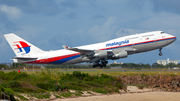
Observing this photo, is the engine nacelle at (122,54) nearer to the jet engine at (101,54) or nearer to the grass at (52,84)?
the jet engine at (101,54)

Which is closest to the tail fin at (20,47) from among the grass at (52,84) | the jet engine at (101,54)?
the jet engine at (101,54)

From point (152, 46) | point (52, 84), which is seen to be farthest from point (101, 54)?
point (52, 84)

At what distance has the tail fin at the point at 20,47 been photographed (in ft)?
138

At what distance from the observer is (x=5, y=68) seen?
5309 centimetres

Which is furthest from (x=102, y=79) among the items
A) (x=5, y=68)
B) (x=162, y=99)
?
(x=5, y=68)

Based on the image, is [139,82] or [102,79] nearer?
[102,79]

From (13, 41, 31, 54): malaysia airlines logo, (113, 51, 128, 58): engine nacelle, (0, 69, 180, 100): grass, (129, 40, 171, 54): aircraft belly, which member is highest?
(13, 41, 31, 54): malaysia airlines logo

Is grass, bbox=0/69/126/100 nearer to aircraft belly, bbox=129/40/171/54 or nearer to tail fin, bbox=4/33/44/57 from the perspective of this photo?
aircraft belly, bbox=129/40/171/54

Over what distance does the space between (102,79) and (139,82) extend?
331 inches

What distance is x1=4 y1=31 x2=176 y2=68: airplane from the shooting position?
121 feet

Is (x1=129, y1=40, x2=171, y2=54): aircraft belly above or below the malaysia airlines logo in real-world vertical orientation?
below

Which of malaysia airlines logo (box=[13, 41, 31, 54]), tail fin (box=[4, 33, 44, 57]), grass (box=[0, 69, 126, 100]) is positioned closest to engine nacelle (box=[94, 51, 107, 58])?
grass (box=[0, 69, 126, 100])

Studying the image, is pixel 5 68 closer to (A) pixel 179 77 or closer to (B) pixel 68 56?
(B) pixel 68 56

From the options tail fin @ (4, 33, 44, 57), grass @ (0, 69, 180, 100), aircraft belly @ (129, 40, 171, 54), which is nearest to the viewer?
grass @ (0, 69, 180, 100)
